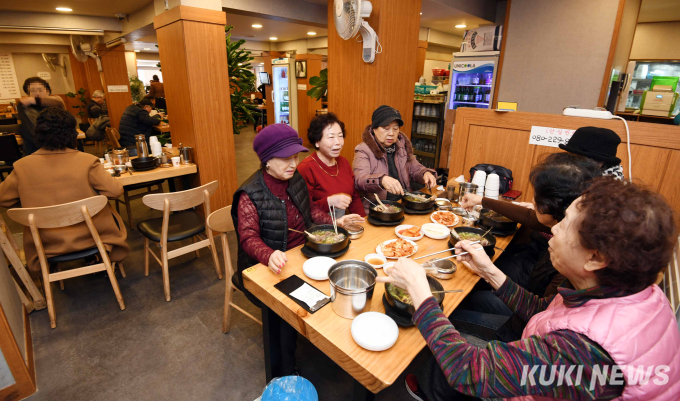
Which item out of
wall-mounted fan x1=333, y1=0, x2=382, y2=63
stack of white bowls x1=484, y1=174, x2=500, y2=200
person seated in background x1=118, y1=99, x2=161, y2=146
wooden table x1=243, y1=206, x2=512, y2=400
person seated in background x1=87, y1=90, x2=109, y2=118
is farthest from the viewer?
person seated in background x1=87, y1=90, x2=109, y2=118

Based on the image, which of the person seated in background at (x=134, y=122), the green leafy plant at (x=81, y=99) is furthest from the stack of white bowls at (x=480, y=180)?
the green leafy plant at (x=81, y=99)

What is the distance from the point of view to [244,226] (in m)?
1.76

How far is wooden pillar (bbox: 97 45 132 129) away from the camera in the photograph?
26.7 feet

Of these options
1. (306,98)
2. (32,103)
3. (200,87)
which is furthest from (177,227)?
(306,98)

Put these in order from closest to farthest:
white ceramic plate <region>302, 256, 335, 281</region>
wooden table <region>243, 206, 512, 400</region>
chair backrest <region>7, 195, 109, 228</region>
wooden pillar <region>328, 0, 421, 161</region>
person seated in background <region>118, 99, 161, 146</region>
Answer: wooden table <region>243, 206, 512, 400</region> < white ceramic plate <region>302, 256, 335, 281</region> < chair backrest <region>7, 195, 109, 228</region> < wooden pillar <region>328, 0, 421, 161</region> < person seated in background <region>118, 99, 161, 146</region>

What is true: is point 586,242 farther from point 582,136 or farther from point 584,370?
point 582,136

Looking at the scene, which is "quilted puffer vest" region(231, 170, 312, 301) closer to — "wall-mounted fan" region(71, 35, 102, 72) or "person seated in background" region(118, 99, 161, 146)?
"person seated in background" region(118, 99, 161, 146)

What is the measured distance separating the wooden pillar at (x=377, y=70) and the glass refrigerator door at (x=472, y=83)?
2.03 meters

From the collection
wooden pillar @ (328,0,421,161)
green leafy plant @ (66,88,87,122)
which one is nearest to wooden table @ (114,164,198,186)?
wooden pillar @ (328,0,421,161)

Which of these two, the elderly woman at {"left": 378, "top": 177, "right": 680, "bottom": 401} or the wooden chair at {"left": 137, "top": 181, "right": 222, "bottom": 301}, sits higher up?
the elderly woman at {"left": 378, "top": 177, "right": 680, "bottom": 401}

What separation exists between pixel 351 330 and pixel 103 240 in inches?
96.8

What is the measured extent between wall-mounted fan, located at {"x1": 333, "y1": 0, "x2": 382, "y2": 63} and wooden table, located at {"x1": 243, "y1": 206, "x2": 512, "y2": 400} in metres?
2.39

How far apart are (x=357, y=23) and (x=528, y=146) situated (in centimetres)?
198

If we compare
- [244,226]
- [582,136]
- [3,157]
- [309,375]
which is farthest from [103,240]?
[3,157]
